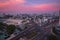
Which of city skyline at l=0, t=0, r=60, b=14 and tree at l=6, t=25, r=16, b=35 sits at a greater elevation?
city skyline at l=0, t=0, r=60, b=14

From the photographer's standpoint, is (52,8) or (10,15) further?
(52,8)

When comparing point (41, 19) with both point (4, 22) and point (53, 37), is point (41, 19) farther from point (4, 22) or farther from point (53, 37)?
point (4, 22)

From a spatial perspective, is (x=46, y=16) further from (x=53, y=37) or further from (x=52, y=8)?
(x=53, y=37)

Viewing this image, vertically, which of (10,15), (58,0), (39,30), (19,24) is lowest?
(39,30)

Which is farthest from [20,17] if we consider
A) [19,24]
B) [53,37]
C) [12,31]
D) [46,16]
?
[53,37]

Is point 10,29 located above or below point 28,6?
below

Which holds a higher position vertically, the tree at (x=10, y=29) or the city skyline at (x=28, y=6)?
the city skyline at (x=28, y=6)

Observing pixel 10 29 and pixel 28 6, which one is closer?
pixel 10 29

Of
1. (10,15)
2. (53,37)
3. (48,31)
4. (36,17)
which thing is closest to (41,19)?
(36,17)

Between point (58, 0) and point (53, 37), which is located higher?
point (58, 0)
